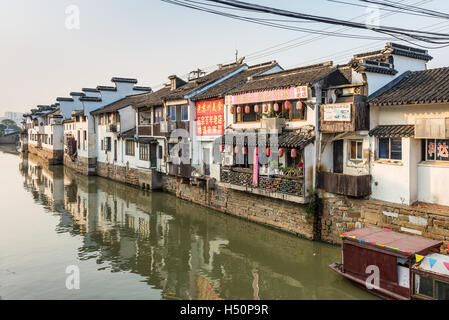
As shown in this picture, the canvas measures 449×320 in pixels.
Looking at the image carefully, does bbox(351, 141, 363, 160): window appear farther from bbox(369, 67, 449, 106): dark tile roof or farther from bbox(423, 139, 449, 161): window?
bbox(423, 139, 449, 161): window

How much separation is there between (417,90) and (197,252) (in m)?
11.6

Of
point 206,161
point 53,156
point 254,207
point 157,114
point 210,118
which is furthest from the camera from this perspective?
point 53,156

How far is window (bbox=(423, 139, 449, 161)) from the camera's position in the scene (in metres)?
13.0

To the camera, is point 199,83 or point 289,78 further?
point 199,83

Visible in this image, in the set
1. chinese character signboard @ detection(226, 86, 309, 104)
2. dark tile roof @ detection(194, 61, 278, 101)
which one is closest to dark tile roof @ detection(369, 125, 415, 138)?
chinese character signboard @ detection(226, 86, 309, 104)

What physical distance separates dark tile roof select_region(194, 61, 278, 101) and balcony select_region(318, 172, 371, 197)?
9.56m

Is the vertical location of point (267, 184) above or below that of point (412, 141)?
below

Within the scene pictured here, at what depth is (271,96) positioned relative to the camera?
61.5 feet

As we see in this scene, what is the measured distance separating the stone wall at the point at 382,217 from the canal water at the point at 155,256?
46.2 inches

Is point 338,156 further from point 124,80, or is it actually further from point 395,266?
point 124,80

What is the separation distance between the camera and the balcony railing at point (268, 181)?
16.6m

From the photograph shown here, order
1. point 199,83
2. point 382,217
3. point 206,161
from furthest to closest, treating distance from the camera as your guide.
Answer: point 199,83, point 206,161, point 382,217

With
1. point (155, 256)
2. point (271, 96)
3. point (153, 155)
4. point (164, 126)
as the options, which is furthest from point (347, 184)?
point (153, 155)

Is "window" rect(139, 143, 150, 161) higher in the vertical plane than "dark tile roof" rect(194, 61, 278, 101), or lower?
lower
